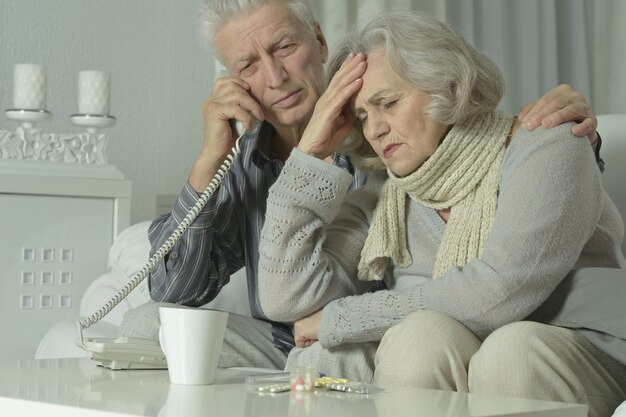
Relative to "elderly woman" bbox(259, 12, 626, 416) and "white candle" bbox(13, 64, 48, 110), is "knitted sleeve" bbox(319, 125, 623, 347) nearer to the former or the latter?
"elderly woman" bbox(259, 12, 626, 416)

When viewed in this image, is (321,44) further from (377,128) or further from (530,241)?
(530,241)

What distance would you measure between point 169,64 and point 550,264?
2.27 m

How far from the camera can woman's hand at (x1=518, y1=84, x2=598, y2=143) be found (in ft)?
5.30

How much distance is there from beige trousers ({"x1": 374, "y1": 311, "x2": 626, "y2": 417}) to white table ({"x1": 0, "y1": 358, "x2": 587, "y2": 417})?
145 mm

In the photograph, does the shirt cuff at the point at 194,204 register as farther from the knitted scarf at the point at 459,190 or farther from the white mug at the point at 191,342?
the white mug at the point at 191,342

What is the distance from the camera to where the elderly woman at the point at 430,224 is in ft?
4.83

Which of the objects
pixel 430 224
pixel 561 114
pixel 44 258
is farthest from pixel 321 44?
pixel 44 258

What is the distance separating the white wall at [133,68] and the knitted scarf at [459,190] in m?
1.78

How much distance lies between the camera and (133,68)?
343cm

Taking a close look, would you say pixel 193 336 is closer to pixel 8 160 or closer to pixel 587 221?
pixel 587 221

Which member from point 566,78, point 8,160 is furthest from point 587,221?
point 566,78

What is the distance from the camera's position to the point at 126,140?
3.40 m

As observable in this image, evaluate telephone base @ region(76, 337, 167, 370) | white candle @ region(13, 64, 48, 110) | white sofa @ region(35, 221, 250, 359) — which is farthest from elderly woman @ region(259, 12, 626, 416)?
white candle @ region(13, 64, 48, 110)

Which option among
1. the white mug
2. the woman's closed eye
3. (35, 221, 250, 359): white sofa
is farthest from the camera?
(35, 221, 250, 359): white sofa
